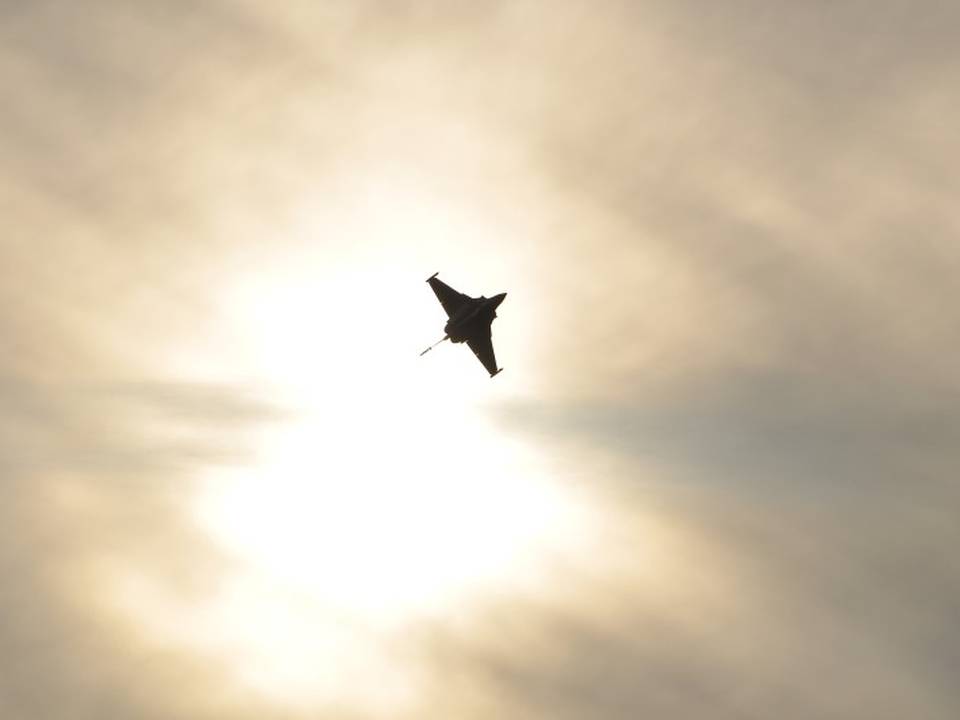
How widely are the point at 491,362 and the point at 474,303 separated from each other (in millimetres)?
12172

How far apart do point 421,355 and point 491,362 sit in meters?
18.6

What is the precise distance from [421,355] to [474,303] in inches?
610

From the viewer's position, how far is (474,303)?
148750 mm

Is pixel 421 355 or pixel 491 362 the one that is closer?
pixel 421 355

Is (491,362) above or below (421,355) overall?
above

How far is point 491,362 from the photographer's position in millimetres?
154250

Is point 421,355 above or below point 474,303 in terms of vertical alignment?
below

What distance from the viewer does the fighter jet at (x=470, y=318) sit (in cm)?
14812

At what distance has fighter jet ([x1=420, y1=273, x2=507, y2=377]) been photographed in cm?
14812

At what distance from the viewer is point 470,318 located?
485 feet

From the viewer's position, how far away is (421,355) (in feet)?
459
